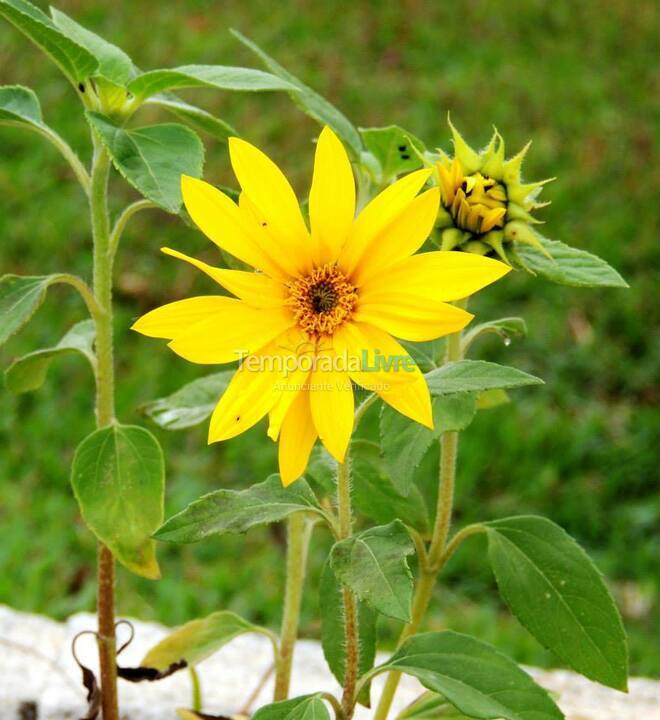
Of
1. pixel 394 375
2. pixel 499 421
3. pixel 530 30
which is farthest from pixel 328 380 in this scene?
pixel 530 30

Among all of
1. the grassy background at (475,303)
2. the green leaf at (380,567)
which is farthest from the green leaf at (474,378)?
the grassy background at (475,303)

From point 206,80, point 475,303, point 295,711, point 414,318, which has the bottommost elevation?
point 295,711

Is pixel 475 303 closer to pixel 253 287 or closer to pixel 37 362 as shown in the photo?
pixel 37 362

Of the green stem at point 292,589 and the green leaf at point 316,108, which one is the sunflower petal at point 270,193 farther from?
the green stem at point 292,589

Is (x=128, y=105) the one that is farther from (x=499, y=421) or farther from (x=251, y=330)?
(x=499, y=421)

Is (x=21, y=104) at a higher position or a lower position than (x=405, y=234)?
higher

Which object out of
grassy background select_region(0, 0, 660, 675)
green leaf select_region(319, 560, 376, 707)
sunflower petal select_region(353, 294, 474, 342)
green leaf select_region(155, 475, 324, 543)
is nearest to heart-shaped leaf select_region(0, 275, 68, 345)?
green leaf select_region(155, 475, 324, 543)

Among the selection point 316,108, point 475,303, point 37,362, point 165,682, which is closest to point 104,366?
point 37,362
